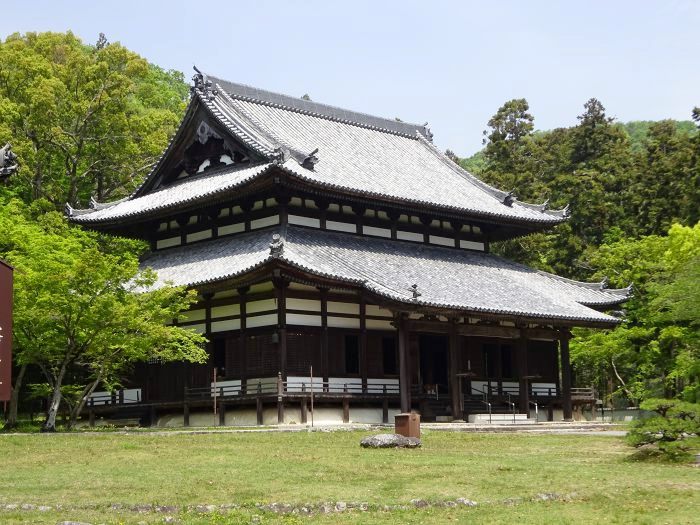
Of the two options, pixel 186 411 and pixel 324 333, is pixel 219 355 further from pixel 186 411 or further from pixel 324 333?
pixel 324 333

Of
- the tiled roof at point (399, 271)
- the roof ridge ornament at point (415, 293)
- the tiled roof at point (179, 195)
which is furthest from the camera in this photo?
the tiled roof at point (179, 195)

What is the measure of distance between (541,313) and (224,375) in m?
13.1

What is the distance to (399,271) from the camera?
4134cm

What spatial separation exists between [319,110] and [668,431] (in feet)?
108

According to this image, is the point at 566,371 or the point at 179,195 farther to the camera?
the point at 566,371

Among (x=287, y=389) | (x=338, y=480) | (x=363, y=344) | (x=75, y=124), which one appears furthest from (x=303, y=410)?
(x=75, y=124)

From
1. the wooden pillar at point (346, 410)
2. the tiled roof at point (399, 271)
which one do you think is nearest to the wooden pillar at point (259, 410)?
the wooden pillar at point (346, 410)

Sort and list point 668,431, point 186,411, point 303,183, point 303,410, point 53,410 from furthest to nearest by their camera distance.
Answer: point 303,183, point 186,411, point 303,410, point 53,410, point 668,431

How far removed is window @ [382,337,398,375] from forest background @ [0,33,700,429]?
7.46 metres

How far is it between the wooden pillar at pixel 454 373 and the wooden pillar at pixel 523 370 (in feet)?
12.3

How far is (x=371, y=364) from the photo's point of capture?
132 ft

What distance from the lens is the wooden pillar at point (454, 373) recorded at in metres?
39.2

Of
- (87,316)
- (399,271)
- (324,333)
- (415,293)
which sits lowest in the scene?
(324,333)

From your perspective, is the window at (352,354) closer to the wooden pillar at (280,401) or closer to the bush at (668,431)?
the wooden pillar at (280,401)
